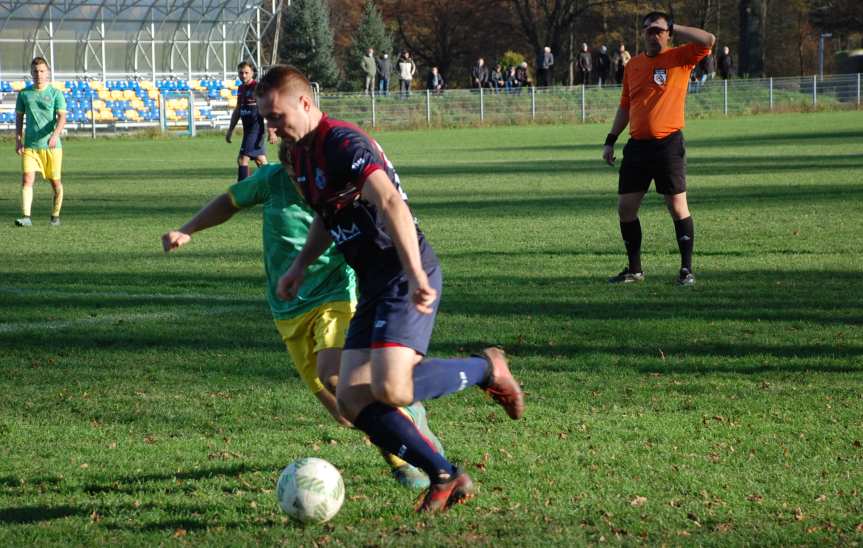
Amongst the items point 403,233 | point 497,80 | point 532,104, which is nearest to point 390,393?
point 403,233

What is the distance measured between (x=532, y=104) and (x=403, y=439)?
41.5 metres

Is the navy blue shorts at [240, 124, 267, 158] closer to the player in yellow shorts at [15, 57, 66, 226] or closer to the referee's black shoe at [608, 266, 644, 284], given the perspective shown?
the player in yellow shorts at [15, 57, 66, 226]

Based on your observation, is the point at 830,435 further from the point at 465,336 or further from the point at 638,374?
the point at 465,336

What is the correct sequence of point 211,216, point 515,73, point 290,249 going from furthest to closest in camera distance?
point 515,73, point 290,249, point 211,216

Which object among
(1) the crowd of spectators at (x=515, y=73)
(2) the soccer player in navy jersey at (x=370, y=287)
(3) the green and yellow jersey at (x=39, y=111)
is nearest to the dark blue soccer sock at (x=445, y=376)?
(2) the soccer player in navy jersey at (x=370, y=287)

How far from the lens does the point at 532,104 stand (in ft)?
149

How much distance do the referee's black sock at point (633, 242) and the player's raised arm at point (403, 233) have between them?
20.5 ft

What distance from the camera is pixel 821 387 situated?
658 cm

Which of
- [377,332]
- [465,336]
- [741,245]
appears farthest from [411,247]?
[741,245]

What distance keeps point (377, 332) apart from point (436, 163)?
21.8 m

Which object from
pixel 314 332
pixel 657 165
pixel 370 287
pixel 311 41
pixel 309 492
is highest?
pixel 311 41

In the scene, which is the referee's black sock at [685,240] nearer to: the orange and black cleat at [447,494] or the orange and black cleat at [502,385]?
the orange and black cleat at [502,385]

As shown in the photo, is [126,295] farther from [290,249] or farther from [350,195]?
[350,195]

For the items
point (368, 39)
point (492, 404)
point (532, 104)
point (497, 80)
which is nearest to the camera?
point (492, 404)
